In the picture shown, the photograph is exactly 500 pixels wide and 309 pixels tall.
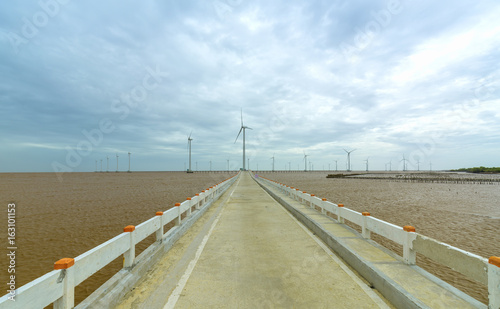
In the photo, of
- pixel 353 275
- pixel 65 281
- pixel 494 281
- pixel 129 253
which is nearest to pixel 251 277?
pixel 353 275

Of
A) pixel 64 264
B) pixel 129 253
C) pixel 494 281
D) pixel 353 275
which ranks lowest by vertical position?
pixel 353 275

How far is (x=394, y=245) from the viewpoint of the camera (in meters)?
11.9

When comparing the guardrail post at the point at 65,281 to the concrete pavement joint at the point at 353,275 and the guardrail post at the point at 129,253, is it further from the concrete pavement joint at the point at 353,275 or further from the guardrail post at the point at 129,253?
the concrete pavement joint at the point at 353,275

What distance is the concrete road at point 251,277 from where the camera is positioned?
4633mm

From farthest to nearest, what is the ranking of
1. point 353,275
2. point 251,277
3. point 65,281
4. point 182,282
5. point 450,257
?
point 353,275 < point 251,277 < point 182,282 < point 450,257 < point 65,281

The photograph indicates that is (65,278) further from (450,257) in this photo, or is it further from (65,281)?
(450,257)

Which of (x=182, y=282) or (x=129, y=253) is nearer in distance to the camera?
(x=182, y=282)

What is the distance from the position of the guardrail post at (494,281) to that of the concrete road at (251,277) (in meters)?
1.47

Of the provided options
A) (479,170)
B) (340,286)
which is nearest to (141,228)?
(340,286)

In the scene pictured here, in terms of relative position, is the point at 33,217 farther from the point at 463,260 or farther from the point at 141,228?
the point at 463,260

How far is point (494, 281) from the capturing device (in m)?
3.76

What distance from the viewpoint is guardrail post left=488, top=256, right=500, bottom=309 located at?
3709 mm

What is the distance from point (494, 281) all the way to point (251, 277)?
159 inches

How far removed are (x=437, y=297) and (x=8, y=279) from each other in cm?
1112
